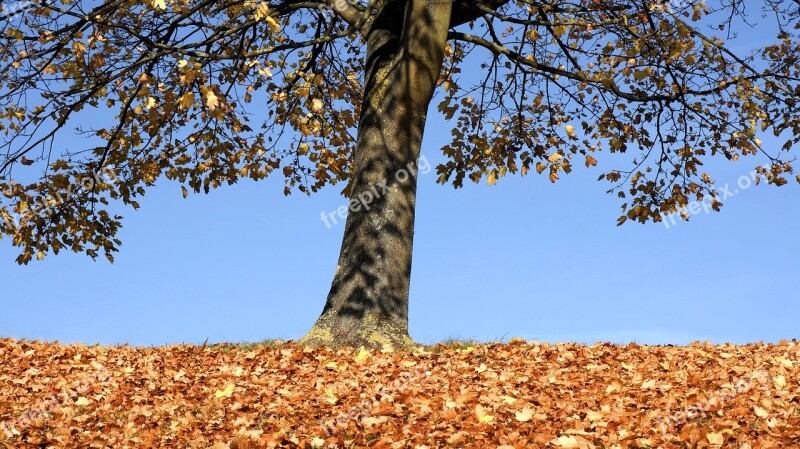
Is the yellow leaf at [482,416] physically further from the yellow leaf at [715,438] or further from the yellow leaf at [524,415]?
the yellow leaf at [715,438]

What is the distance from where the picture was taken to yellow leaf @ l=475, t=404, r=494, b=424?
6.23 metres

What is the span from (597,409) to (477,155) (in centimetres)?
870

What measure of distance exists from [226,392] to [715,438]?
15.5ft

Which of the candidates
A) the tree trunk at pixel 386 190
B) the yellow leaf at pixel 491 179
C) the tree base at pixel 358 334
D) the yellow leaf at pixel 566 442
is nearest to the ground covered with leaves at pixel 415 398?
the yellow leaf at pixel 566 442

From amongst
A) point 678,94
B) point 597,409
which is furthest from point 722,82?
point 597,409

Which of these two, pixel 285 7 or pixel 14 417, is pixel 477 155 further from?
pixel 14 417

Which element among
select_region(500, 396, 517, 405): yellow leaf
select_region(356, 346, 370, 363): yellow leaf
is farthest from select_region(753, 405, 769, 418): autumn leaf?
select_region(356, 346, 370, 363): yellow leaf

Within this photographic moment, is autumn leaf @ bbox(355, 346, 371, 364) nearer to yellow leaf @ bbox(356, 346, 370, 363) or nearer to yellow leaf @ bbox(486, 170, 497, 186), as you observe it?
yellow leaf @ bbox(356, 346, 370, 363)

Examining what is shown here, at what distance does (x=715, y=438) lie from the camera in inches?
221

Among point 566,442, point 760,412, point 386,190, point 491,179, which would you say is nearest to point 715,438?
point 760,412

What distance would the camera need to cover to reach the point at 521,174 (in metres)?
14.4

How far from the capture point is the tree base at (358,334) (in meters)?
9.38

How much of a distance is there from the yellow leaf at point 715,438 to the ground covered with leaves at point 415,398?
23 millimetres

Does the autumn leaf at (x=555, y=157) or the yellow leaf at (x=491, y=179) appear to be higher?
the autumn leaf at (x=555, y=157)
